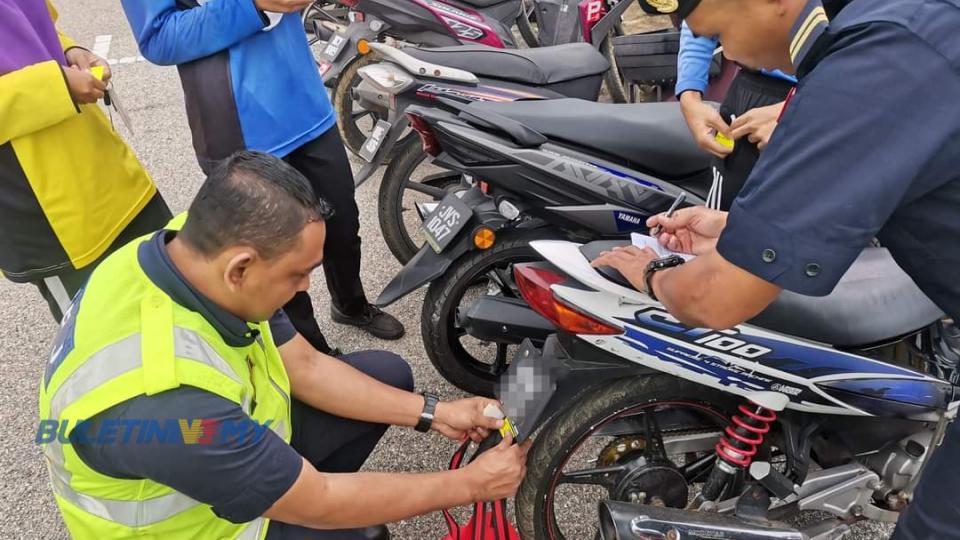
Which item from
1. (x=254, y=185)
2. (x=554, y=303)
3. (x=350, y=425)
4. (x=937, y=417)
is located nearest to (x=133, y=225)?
(x=350, y=425)

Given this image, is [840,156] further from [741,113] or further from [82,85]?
[82,85]

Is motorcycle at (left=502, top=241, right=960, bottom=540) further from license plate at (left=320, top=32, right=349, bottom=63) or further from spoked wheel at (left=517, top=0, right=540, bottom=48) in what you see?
spoked wheel at (left=517, top=0, right=540, bottom=48)

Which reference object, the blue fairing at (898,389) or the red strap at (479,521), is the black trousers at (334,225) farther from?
the blue fairing at (898,389)

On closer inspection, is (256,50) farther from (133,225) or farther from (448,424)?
(448,424)

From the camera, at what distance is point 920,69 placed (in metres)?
0.84

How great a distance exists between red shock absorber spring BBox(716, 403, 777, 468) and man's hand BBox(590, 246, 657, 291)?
1.48ft

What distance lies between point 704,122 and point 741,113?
0.10 meters

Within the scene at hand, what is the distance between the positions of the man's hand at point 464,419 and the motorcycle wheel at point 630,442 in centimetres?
14

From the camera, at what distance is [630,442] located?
1722 mm

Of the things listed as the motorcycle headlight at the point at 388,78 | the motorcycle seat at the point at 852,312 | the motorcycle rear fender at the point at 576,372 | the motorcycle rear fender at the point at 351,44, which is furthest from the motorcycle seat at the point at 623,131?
the motorcycle rear fender at the point at 351,44

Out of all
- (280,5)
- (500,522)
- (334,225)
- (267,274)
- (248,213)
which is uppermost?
(280,5)

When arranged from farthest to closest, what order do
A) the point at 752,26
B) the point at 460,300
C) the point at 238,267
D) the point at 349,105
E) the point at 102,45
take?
the point at 102,45 → the point at 349,105 → the point at 460,300 → the point at 238,267 → the point at 752,26

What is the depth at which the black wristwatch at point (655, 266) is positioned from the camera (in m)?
1.26

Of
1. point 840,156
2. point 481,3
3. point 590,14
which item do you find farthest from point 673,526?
point 590,14
